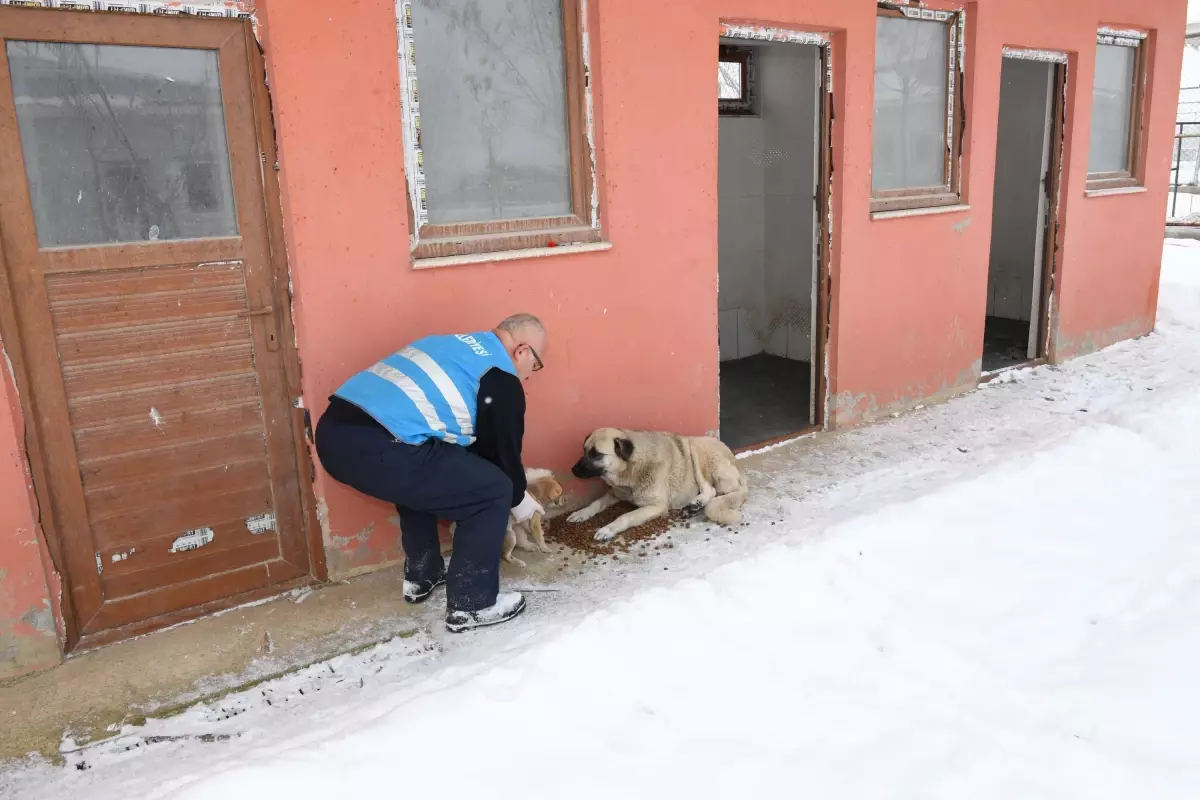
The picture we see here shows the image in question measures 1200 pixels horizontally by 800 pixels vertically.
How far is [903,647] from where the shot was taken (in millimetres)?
3543

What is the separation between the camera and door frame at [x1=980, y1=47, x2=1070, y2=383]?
7418mm

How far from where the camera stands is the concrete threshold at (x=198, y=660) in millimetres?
3166

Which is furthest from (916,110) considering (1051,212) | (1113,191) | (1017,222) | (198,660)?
(198,660)

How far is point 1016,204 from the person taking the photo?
32.4ft

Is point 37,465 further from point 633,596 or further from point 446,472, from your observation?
point 633,596

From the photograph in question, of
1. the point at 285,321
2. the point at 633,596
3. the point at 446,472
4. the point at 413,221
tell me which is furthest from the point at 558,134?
the point at 633,596

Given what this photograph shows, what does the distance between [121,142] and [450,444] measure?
1.79 m

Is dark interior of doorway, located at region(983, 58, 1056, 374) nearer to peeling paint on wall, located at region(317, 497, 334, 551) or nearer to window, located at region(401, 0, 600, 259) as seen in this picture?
window, located at region(401, 0, 600, 259)

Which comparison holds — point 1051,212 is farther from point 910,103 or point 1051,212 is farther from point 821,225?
point 821,225

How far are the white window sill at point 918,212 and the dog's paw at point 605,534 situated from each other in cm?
308

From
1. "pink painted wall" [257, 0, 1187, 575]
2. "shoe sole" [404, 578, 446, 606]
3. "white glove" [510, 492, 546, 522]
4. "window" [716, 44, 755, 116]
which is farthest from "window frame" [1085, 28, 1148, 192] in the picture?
"shoe sole" [404, 578, 446, 606]

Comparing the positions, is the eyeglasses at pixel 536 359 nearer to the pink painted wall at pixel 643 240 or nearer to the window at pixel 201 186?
the pink painted wall at pixel 643 240

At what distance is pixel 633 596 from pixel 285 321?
198 cm

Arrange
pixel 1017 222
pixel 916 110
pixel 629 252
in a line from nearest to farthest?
pixel 629 252 < pixel 916 110 < pixel 1017 222
